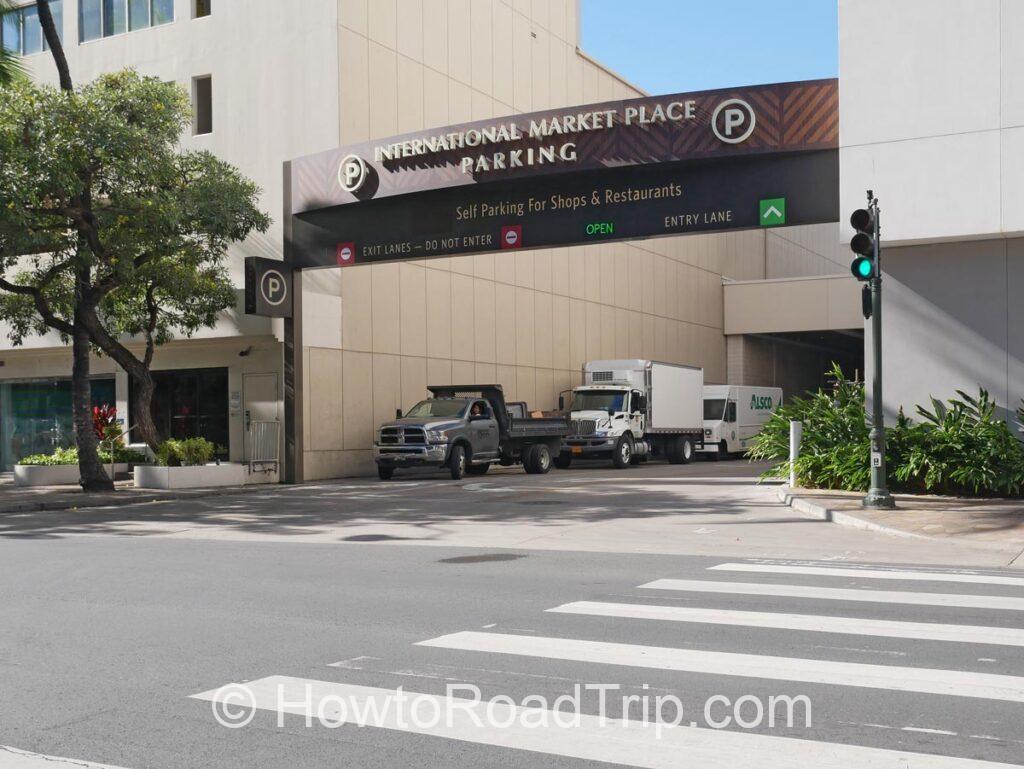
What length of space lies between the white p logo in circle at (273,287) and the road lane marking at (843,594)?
19225mm

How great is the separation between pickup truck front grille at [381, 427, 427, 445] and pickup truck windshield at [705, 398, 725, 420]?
1929cm

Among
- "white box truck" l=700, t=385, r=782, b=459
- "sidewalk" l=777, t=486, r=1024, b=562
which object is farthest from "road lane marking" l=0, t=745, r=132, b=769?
"white box truck" l=700, t=385, r=782, b=459

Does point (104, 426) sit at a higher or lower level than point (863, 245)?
lower

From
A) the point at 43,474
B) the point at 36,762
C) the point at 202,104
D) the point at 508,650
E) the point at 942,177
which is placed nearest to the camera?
the point at 36,762

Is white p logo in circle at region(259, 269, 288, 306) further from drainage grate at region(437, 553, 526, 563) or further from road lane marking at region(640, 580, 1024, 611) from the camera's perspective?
road lane marking at region(640, 580, 1024, 611)

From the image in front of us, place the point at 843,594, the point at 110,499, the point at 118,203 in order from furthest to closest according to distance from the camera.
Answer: the point at 118,203
the point at 110,499
the point at 843,594

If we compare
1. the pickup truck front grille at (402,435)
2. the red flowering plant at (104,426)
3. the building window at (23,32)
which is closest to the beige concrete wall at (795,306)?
the pickup truck front grille at (402,435)

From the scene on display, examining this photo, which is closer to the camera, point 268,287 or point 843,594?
point 843,594

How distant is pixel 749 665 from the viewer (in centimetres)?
670

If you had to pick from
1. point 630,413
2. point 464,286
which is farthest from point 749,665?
point 630,413

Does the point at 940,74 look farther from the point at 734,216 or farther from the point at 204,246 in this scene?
the point at 204,246

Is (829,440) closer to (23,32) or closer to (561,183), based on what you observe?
(561,183)

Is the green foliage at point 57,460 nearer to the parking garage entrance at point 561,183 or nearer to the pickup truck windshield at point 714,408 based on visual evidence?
the parking garage entrance at point 561,183

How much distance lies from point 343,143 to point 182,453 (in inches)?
374
